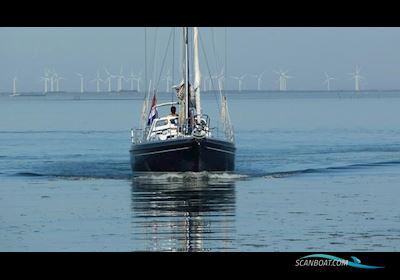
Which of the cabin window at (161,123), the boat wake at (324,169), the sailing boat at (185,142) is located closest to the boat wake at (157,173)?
the boat wake at (324,169)

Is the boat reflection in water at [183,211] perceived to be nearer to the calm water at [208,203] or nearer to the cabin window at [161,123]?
the calm water at [208,203]

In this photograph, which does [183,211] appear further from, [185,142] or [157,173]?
[157,173]

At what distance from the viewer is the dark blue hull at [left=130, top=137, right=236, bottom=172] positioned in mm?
41844

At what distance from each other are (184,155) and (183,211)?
10.5 m

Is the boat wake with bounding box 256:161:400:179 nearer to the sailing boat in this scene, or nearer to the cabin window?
the sailing boat

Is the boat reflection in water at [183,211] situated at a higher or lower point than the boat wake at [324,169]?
higher

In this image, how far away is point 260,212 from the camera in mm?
31641

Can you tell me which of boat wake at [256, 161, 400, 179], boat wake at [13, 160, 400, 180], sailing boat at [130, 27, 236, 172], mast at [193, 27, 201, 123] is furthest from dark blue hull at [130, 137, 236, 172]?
boat wake at [256, 161, 400, 179]

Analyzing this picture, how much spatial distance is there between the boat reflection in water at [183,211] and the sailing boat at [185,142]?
0.37 meters

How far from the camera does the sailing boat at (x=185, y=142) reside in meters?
41.9

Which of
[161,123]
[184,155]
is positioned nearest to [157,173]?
[184,155]

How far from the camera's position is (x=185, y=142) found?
41719 millimetres
